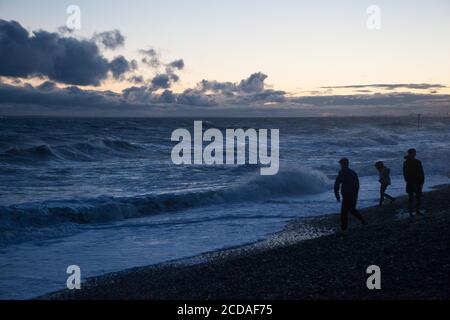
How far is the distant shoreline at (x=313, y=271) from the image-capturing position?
22.2 feet

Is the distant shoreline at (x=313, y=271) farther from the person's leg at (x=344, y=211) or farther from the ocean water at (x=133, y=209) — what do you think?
the ocean water at (x=133, y=209)

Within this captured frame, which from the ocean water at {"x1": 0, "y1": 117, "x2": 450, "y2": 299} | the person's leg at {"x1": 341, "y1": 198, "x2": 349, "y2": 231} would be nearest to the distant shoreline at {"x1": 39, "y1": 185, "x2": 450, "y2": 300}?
the person's leg at {"x1": 341, "y1": 198, "x2": 349, "y2": 231}

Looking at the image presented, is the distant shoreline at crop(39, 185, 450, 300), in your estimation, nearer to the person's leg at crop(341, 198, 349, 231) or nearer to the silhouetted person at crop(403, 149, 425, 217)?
the person's leg at crop(341, 198, 349, 231)

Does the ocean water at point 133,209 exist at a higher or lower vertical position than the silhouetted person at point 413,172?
lower

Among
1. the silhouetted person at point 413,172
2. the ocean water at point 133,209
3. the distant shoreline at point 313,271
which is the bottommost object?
the ocean water at point 133,209

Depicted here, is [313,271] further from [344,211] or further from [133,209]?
[133,209]

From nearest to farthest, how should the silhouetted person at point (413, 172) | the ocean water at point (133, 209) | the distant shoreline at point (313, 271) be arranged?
the distant shoreline at point (313, 271), the ocean water at point (133, 209), the silhouetted person at point (413, 172)

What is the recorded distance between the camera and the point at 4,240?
1249 centimetres

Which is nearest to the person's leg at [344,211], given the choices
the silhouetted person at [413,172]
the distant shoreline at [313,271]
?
the distant shoreline at [313,271]

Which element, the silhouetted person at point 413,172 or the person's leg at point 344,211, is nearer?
the person's leg at point 344,211

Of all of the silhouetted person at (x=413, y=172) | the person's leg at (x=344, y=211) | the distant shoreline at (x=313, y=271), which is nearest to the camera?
the distant shoreline at (x=313, y=271)

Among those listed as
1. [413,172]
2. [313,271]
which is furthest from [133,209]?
[313,271]

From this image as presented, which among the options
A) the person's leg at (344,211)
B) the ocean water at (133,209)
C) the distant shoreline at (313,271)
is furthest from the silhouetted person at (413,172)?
the ocean water at (133,209)
